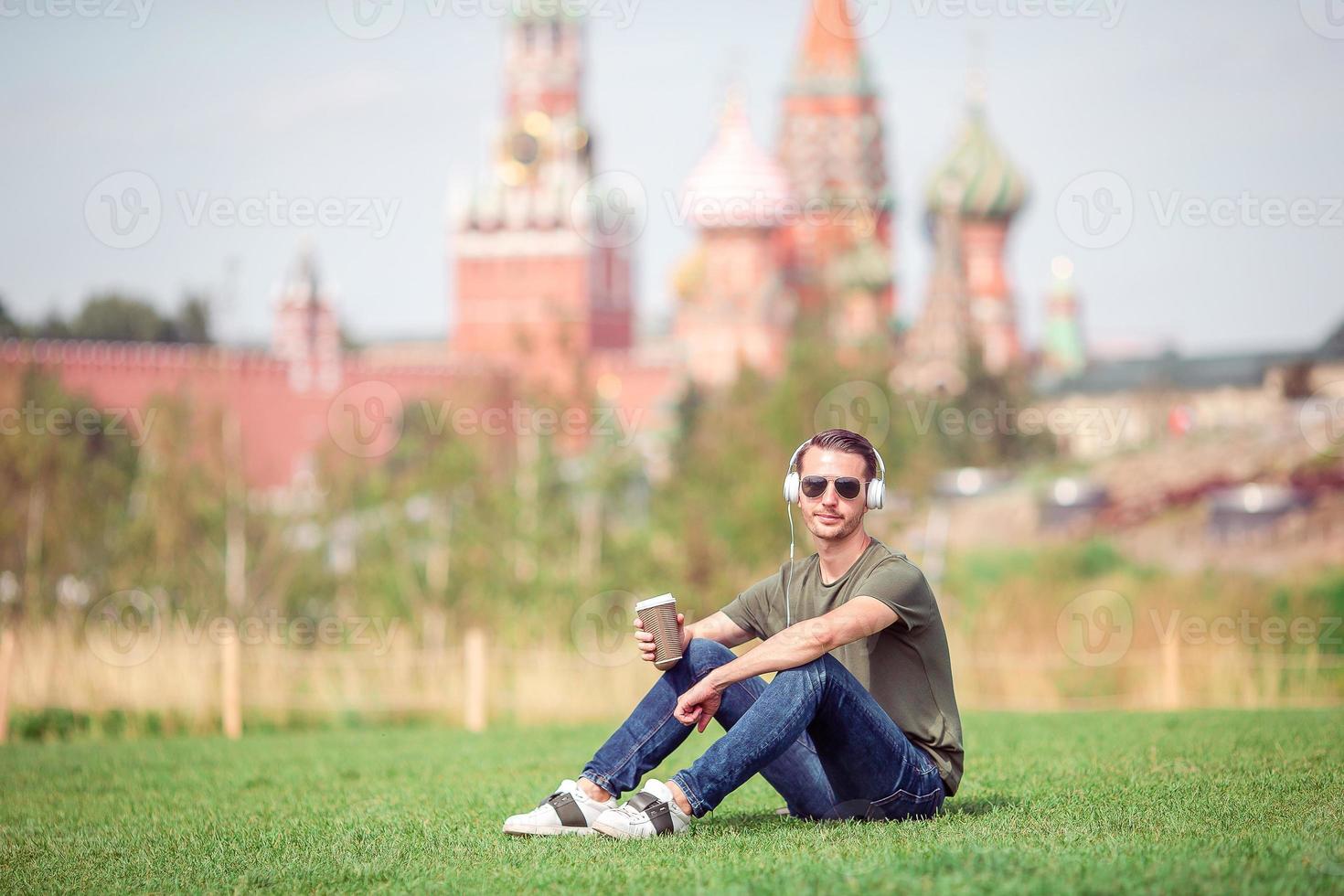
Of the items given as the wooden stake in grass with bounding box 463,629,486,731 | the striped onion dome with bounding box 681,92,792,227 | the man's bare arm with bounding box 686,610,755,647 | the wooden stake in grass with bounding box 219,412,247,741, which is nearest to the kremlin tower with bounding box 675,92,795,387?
the striped onion dome with bounding box 681,92,792,227

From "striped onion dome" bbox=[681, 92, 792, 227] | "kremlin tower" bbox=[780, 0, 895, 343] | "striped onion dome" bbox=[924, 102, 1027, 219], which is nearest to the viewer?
"striped onion dome" bbox=[681, 92, 792, 227]

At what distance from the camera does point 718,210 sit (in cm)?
6281

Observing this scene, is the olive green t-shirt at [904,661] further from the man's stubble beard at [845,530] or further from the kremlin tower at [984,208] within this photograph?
the kremlin tower at [984,208]

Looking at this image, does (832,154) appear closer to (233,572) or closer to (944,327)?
(944,327)

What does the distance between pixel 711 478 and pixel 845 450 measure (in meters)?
14.7

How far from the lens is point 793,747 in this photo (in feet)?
13.6

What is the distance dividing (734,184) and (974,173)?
11449 millimetres

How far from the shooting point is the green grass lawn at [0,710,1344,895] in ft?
11.1

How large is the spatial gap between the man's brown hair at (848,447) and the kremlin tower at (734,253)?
5763 centimetres

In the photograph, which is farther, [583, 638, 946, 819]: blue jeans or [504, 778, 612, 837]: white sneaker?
[504, 778, 612, 837]: white sneaker

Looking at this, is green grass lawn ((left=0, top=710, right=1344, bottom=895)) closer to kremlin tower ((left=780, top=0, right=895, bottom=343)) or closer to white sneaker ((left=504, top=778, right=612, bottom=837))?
white sneaker ((left=504, top=778, right=612, bottom=837))

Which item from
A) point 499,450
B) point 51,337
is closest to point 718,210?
point 51,337

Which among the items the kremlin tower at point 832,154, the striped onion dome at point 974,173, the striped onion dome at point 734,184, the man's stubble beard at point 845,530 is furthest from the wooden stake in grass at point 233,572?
the striped onion dome at point 974,173

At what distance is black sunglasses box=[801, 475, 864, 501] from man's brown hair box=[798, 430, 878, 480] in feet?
0.17
